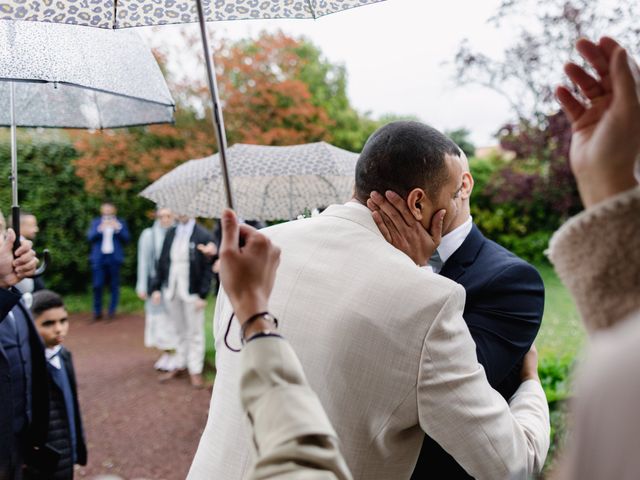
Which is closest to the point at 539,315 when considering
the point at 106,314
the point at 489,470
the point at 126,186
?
the point at 489,470

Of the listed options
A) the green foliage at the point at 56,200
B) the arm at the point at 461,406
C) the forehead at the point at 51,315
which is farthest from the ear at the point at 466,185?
the green foliage at the point at 56,200

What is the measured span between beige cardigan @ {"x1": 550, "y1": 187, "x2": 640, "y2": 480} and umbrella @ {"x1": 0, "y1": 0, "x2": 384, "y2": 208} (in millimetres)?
1544

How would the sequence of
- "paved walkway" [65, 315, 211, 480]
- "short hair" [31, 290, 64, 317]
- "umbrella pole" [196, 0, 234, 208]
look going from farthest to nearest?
1. "paved walkway" [65, 315, 211, 480]
2. "short hair" [31, 290, 64, 317]
3. "umbrella pole" [196, 0, 234, 208]

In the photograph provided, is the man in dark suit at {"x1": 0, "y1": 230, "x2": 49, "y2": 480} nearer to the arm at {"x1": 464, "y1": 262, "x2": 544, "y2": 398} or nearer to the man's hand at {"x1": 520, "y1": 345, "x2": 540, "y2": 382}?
the arm at {"x1": 464, "y1": 262, "x2": 544, "y2": 398}

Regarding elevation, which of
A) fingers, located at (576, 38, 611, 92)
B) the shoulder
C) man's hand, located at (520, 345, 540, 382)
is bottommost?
man's hand, located at (520, 345, 540, 382)

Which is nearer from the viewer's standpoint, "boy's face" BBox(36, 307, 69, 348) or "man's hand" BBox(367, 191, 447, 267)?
"man's hand" BBox(367, 191, 447, 267)

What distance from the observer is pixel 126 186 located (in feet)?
50.3

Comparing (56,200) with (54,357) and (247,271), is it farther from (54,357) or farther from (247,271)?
(247,271)

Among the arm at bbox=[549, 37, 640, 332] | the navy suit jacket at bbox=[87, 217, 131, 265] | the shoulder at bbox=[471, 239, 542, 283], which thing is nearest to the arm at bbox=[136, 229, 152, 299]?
the navy suit jacket at bbox=[87, 217, 131, 265]

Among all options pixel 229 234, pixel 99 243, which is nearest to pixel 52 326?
pixel 229 234

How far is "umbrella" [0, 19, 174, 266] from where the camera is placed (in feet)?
9.09

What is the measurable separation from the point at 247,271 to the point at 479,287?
1.17m

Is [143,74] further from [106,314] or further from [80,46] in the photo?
[106,314]

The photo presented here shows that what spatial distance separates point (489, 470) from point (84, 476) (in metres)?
4.92
